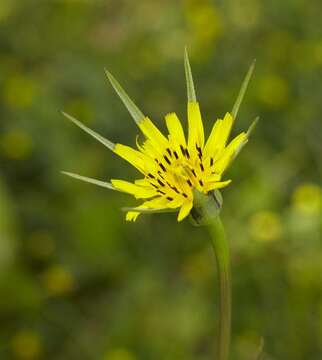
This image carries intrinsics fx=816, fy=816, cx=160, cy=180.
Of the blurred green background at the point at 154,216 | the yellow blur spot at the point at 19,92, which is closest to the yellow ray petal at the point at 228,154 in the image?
the blurred green background at the point at 154,216

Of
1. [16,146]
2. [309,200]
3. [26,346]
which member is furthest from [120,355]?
[16,146]

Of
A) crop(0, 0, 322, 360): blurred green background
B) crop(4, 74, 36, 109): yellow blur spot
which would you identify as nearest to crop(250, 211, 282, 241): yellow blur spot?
crop(0, 0, 322, 360): blurred green background

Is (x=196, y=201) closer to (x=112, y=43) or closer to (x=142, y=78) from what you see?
→ (x=142, y=78)

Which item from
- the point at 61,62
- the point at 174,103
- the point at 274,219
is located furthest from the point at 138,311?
the point at 61,62

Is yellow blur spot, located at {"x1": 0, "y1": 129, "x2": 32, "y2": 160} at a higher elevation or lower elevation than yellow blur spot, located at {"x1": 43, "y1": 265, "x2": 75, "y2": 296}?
higher

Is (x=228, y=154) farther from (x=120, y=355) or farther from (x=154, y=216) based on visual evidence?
(x=154, y=216)

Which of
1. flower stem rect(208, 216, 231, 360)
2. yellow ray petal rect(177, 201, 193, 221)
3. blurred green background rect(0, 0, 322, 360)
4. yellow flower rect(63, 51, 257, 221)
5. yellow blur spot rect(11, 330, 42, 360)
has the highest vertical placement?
yellow flower rect(63, 51, 257, 221)

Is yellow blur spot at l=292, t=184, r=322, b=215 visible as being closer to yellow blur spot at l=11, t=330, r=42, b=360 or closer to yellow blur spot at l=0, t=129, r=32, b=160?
yellow blur spot at l=11, t=330, r=42, b=360
